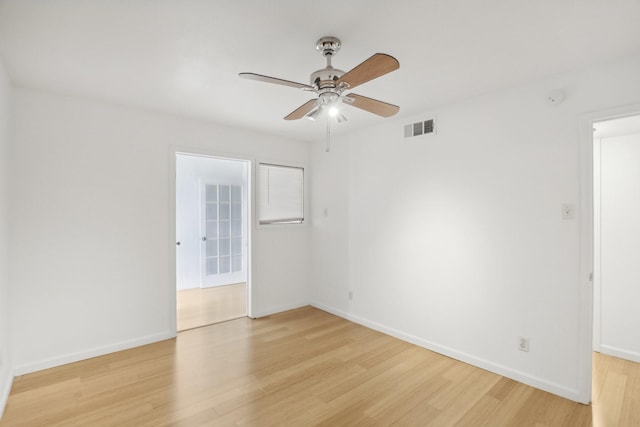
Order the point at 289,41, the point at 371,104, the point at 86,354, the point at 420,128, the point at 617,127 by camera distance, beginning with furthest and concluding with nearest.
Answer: the point at 420,128 < the point at 86,354 < the point at 617,127 < the point at 371,104 < the point at 289,41

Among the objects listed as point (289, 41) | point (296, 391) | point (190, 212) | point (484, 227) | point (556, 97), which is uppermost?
point (289, 41)

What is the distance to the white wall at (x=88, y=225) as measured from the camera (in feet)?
8.94

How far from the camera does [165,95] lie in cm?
286

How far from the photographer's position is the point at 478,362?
9.47ft

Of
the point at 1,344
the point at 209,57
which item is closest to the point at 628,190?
the point at 209,57

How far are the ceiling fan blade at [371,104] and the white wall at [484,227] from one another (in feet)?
3.81

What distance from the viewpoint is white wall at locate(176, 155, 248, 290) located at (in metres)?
5.69

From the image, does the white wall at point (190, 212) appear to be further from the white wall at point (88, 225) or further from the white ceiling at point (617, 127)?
the white ceiling at point (617, 127)

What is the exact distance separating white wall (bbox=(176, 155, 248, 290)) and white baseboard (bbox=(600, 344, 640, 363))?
529 centimetres

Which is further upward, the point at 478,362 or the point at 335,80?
the point at 335,80

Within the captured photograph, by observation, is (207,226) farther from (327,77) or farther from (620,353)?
(620,353)

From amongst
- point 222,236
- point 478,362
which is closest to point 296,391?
point 478,362

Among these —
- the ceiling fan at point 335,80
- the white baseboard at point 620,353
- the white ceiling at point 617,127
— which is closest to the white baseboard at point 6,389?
the ceiling fan at point 335,80

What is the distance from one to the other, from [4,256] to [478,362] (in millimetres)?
4137
